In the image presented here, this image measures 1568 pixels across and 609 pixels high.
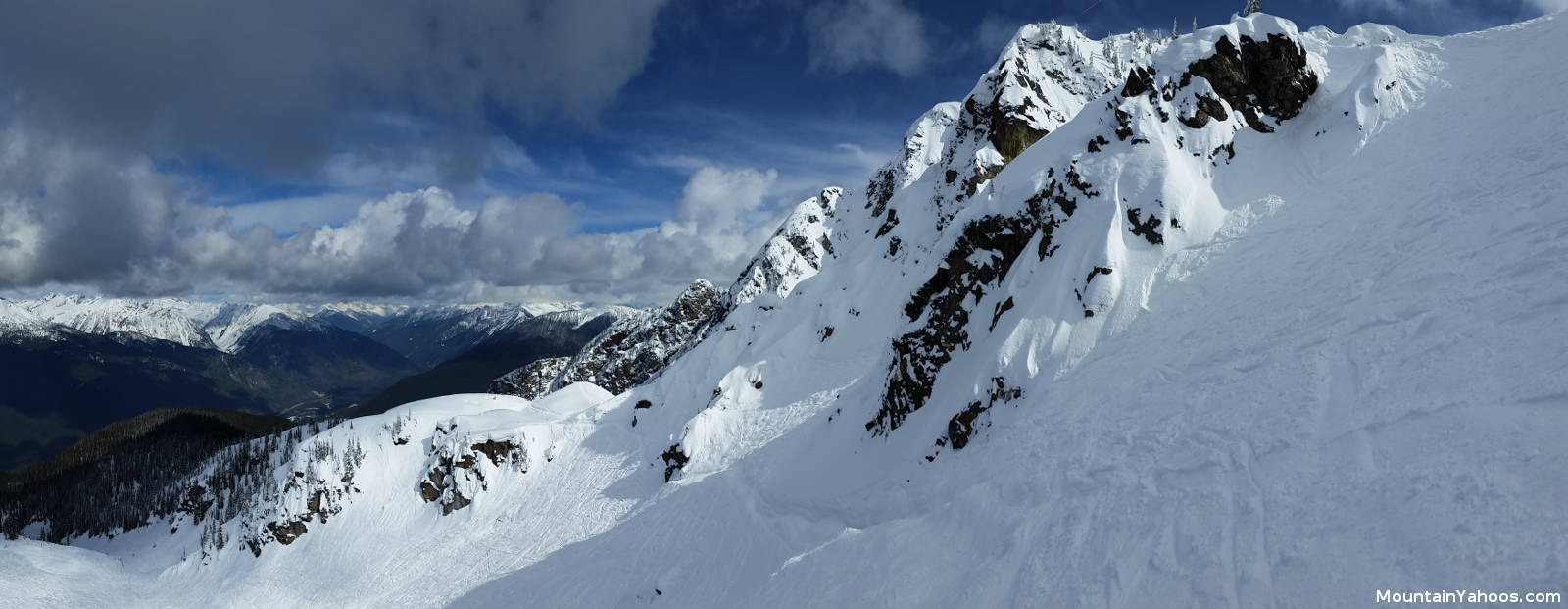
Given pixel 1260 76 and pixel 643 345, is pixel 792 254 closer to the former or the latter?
pixel 1260 76

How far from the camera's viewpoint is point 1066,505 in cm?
1366

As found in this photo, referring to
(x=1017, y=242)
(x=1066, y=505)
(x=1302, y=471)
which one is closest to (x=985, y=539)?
(x=1066, y=505)

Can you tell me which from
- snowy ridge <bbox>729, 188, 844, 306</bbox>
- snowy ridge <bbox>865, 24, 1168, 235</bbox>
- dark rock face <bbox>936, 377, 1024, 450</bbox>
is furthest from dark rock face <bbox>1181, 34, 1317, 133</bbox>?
snowy ridge <bbox>729, 188, 844, 306</bbox>

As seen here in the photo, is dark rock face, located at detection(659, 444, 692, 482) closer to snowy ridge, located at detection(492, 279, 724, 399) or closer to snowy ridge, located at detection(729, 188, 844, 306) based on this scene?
snowy ridge, located at detection(729, 188, 844, 306)

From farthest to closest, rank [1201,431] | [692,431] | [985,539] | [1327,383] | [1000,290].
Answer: [692,431], [1000,290], [985,539], [1201,431], [1327,383]

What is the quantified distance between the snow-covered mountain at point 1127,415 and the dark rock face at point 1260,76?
0.56ft

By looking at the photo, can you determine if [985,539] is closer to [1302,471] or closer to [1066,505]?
[1066,505]

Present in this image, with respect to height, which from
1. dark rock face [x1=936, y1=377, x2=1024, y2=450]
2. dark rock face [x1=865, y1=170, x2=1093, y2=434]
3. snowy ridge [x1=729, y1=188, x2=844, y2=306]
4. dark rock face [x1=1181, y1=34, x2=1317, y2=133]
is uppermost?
snowy ridge [x1=729, y1=188, x2=844, y2=306]

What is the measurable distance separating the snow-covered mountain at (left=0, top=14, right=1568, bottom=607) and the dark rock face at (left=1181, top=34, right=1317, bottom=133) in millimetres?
172

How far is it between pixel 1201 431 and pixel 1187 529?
3.23m

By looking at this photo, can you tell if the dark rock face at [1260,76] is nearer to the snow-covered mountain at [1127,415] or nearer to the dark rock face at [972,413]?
the snow-covered mountain at [1127,415]

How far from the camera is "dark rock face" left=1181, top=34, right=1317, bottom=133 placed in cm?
2903

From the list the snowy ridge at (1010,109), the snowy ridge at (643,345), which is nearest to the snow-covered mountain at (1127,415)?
the snowy ridge at (1010,109)

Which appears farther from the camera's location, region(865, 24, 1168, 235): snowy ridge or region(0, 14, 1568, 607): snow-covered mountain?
region(865, 24, 1168, 235): snowy ridge
